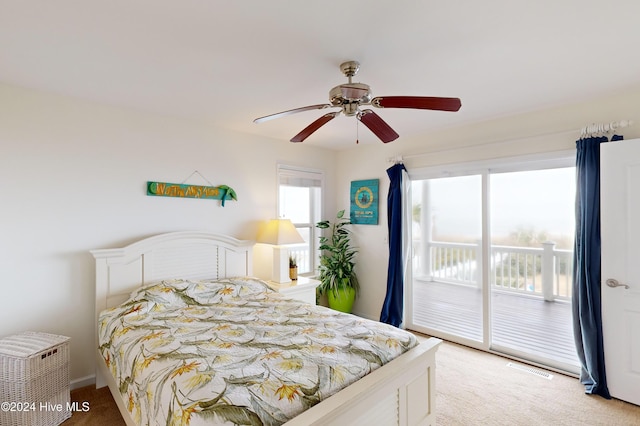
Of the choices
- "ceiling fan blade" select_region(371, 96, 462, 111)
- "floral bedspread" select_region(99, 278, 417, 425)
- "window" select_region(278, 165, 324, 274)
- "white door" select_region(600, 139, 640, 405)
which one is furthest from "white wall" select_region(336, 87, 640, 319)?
"floral bedspread" select_region(99, 278, 417, 425)

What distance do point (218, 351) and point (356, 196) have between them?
3157mm

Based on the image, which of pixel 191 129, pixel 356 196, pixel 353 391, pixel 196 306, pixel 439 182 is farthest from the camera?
pixel 356 196

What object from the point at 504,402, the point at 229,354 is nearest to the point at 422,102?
the point at 229,354

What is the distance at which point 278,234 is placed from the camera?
138 inches

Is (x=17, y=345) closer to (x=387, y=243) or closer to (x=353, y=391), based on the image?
(x=353, y=391)

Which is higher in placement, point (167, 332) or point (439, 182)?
point (439, 182)

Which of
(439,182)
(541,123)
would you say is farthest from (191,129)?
(541,123)

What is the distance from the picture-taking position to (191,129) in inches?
131

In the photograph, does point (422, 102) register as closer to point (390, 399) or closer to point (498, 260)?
point (390, 399)

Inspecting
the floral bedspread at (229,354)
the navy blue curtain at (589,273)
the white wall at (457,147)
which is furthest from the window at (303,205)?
the navy blue curtain at (589,273)

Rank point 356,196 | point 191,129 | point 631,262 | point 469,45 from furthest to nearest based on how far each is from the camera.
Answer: point 356,196 → point 191,129 → point 631,262 → point 469,45

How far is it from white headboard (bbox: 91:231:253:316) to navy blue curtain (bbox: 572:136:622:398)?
3.16m

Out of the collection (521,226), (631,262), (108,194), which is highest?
(108,194)

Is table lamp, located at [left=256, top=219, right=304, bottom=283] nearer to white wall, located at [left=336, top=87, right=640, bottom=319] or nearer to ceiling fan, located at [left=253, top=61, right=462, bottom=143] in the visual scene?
white wall, located at [left=336, top=87, right=640, bottom=319]
